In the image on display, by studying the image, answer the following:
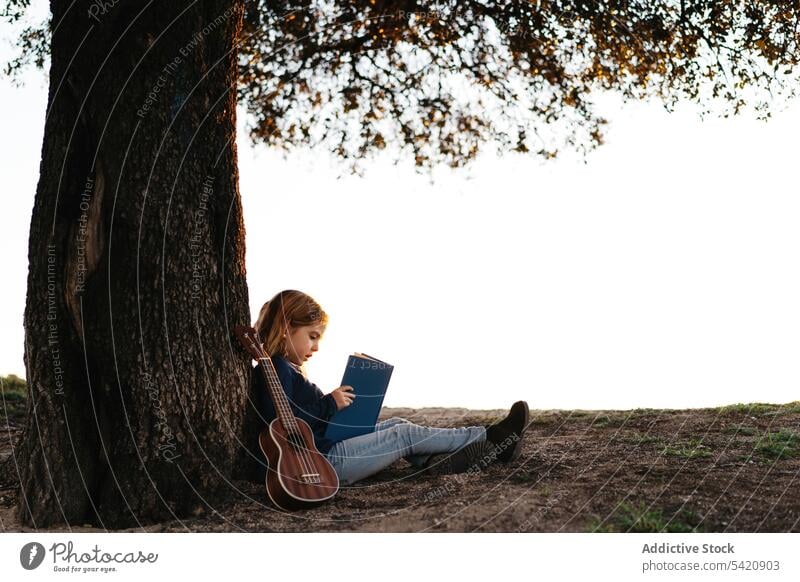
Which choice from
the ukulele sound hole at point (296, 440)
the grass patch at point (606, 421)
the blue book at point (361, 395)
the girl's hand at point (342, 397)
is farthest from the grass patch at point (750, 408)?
the ukulele sound hole at point (296, 440)

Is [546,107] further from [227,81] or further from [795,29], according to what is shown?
[227,81]

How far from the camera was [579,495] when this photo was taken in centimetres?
508

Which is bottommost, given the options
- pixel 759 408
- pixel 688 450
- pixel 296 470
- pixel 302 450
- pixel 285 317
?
pixel 296 470

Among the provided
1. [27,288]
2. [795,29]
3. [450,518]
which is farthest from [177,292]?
[795,29]

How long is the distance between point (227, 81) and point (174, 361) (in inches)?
73.8

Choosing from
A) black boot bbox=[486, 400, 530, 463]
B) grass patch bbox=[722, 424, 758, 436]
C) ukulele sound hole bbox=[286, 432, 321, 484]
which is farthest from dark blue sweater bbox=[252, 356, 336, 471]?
grass patch bbox=[722, 424, 758, 436]

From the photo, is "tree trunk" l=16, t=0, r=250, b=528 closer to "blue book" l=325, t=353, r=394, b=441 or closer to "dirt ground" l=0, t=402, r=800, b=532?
"dirt ground" l=0, t=402, r=800, b=532

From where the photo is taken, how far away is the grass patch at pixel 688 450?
6086 millimetres

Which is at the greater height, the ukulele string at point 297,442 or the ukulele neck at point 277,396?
the ukulele neck at point 277,396

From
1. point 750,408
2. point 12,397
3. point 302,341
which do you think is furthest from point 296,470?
point 12,397

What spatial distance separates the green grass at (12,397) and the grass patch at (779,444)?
6.54m

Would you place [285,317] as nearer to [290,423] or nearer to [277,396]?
[277,396]

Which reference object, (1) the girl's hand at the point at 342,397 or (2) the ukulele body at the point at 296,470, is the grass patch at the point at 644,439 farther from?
(2) the ukulele body at the point at 296,470

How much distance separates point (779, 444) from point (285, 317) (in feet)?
12.5
